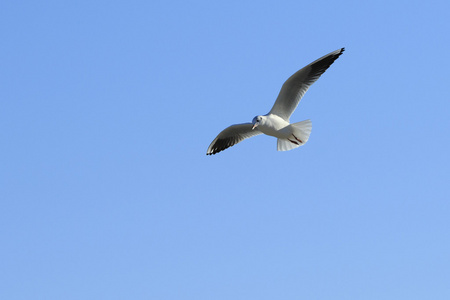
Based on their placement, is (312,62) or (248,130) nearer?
(312,62)

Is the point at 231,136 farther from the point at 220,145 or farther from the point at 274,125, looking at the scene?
the point at 274,125

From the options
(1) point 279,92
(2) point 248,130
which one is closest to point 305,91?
(1) point 279,92

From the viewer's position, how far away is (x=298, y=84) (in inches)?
640

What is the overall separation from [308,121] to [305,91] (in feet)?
2.12

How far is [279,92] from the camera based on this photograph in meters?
16.2

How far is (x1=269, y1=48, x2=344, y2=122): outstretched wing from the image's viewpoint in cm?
1611

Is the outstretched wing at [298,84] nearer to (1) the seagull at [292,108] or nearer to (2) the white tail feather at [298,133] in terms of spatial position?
(1) the seagull at [292,108]

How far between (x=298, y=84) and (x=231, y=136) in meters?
2.33

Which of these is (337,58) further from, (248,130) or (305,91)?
(248,130)

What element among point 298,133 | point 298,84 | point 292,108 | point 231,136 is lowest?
point 298,133

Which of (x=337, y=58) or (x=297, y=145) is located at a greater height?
(x=337, y=58)

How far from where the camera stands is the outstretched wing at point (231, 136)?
17.2 m

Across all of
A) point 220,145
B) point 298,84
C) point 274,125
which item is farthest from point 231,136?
point 298,84

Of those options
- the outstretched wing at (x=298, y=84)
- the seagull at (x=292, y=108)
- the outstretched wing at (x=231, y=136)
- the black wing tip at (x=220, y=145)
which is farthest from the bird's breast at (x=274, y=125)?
the black wing tip at (x=220, y=145)
